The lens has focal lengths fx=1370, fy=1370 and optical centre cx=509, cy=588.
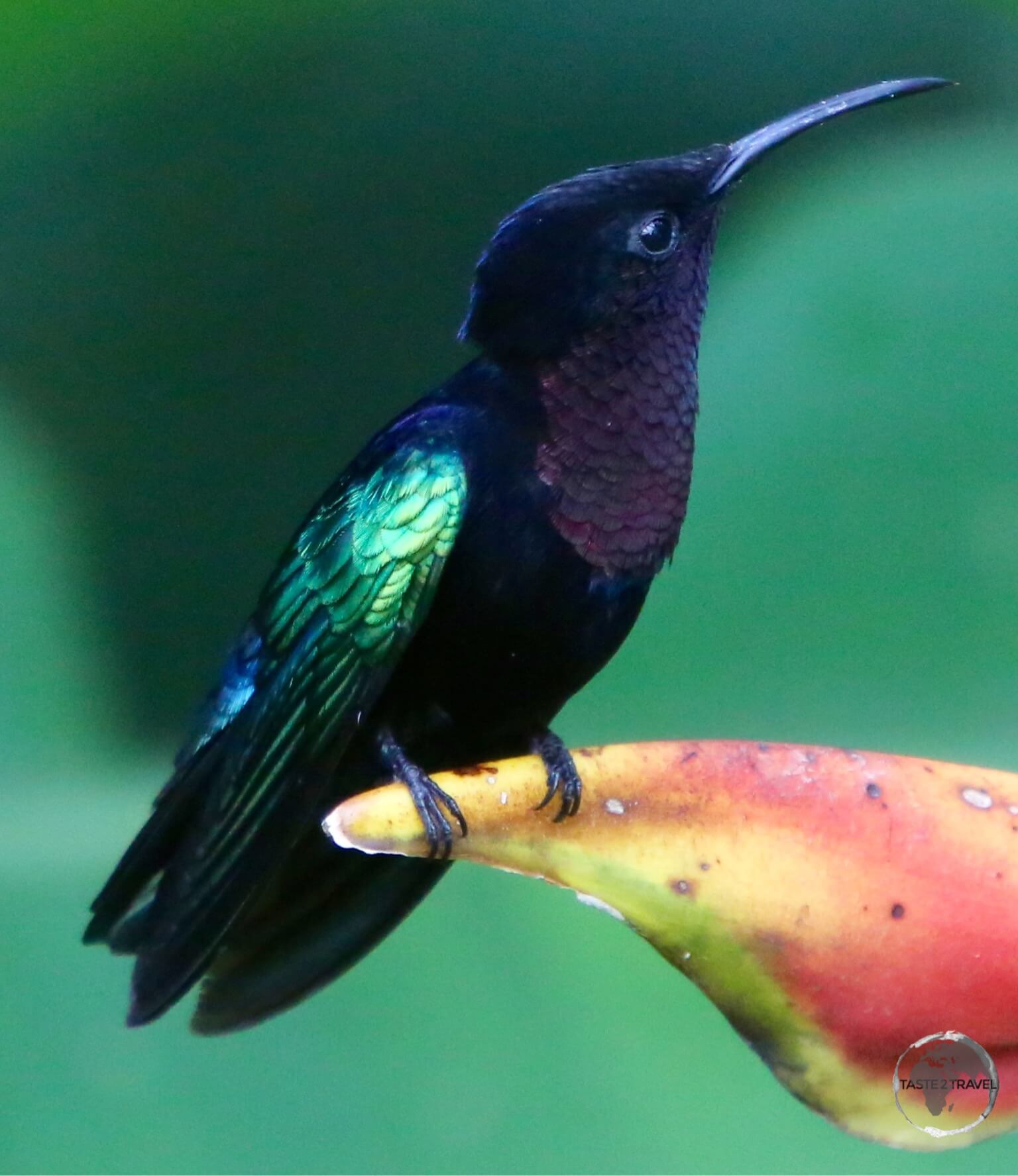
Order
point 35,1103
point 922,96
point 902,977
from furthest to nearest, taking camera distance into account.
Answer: point 922,96, point 35,1103, point 902,977

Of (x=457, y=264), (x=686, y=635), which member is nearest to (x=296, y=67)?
(x=457, y=264)

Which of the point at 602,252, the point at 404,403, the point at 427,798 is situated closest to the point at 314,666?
the point at 427,798

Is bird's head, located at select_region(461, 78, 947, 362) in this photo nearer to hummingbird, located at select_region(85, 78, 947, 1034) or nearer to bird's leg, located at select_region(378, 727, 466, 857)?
hummingbird, located at select_region(85, 78, 947, 1034)

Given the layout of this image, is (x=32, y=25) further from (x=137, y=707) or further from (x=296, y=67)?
(x=137, y=707)

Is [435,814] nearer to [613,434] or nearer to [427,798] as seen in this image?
[427,798]

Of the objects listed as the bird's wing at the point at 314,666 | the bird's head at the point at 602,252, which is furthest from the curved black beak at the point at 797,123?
the bird's wing at the point at 314,666

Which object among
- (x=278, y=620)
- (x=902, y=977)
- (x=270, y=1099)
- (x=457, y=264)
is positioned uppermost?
(x=457, y=264)

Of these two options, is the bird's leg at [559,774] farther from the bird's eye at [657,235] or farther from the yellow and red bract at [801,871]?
the bird's eye at [657,235]
